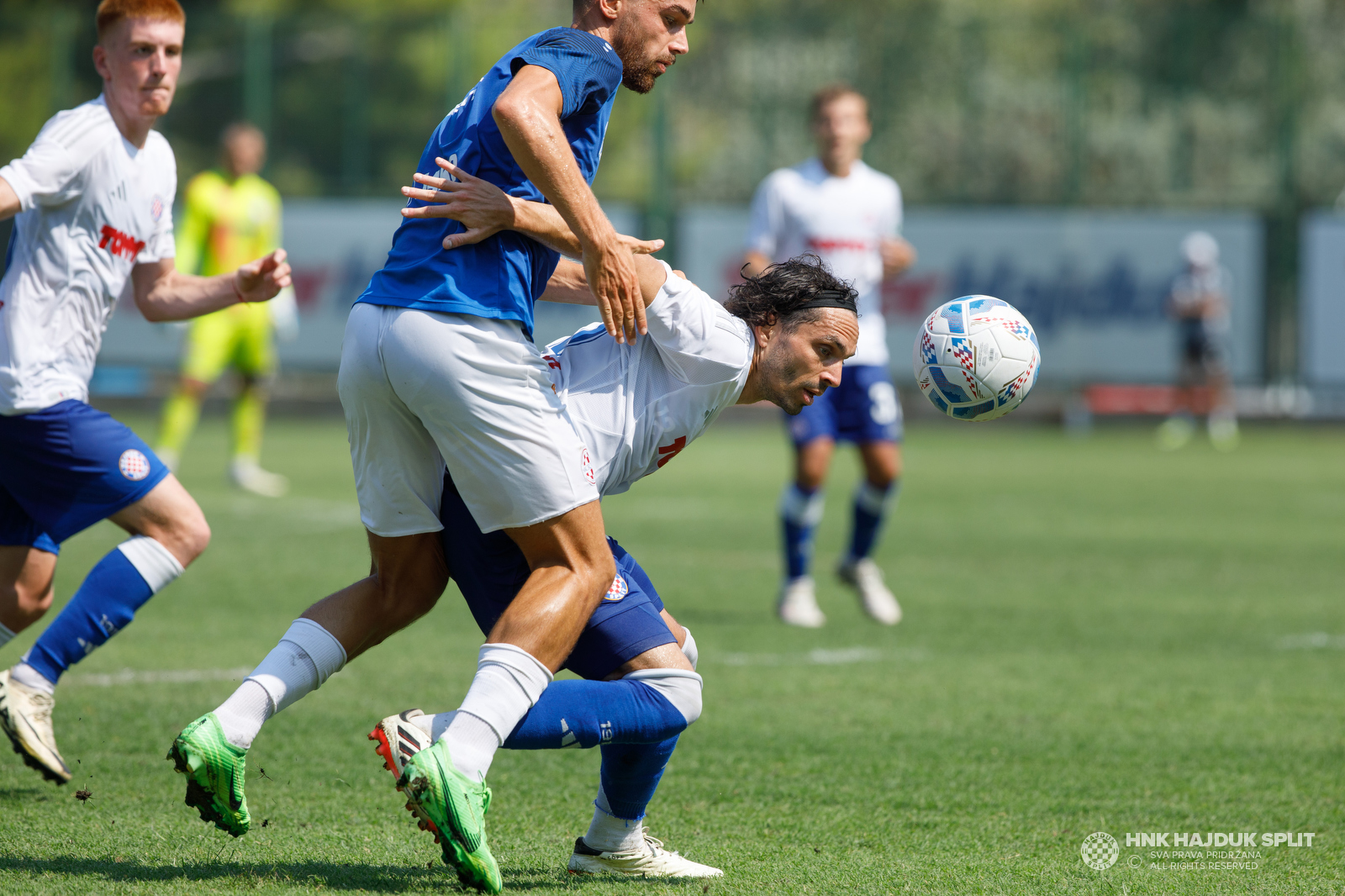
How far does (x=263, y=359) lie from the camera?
41.3ft

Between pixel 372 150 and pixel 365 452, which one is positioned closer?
pixel 365 452

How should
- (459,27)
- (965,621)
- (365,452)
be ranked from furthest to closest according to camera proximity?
(459,27), (965,621), (365,452)

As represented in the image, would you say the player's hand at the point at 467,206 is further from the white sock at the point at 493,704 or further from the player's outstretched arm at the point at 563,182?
the white sock at the point at 493,704

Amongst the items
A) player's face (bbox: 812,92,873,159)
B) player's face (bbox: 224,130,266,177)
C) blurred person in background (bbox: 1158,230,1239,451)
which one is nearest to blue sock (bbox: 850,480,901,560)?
player's face (bbox: 812,92,873,159)

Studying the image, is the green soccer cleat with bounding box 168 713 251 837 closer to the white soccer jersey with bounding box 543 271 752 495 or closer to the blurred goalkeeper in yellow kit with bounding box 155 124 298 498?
the white soccer jersey with bounding box 543 271 752 495

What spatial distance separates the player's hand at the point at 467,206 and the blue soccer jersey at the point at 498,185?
0.14 ft

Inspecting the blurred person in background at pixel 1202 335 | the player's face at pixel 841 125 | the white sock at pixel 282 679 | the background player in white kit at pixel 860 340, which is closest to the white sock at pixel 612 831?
the white sock at pixel 282 679

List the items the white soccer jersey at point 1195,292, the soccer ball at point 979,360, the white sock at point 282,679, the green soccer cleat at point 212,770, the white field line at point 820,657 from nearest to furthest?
the green soccer cleat at point 212,770 → the white sock at point 282,679 → the soccer ball at point 979,360 → the white field line at point 820,657 → the white soccer jersey at point 1195,292

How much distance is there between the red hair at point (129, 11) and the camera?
14.0 feet

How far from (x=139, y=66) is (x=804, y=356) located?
86.0 inches

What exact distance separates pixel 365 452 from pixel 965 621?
14.4 feet

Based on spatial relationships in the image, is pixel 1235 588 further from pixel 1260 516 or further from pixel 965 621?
pixel 1260 516

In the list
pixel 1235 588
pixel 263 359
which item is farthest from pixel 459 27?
pixel 1235 588

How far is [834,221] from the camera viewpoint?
767 cm
